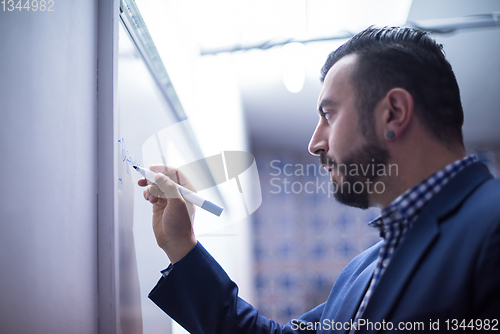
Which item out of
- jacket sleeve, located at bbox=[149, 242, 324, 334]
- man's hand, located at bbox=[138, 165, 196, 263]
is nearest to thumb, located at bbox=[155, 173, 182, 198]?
man's hand, located at bbox=[138, 165, 196, 263]

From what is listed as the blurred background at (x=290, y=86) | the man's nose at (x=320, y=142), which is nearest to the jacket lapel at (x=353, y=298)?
the man's nose at (x=320, y=142)

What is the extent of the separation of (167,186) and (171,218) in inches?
2.7

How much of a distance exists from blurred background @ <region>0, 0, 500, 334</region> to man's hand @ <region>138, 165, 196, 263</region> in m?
Result: 0.03

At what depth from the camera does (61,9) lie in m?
0.30

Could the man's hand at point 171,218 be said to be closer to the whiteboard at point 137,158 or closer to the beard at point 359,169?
the whiteboard at point 137,158

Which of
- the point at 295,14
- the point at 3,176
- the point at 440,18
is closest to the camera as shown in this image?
the point at 3,176

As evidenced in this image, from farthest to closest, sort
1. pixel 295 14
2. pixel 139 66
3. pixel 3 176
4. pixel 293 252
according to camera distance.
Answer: pixel 293 252
pixel 295 14
pixel 139 66
pixel 3 176

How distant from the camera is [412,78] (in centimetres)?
45

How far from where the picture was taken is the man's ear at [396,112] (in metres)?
0.44

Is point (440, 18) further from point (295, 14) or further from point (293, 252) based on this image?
point (293, 252)

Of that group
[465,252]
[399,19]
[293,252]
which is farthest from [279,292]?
[465,252]

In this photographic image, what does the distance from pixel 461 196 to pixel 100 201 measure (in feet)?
1.48

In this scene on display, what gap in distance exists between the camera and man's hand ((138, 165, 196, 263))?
0.45 metres

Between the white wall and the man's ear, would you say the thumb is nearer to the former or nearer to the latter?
the white wall
